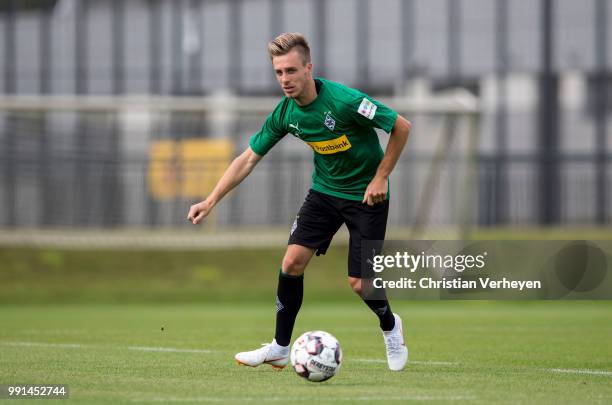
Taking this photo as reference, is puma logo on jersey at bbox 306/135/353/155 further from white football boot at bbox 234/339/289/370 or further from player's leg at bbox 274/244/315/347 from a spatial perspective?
white football boot at bbox 234/339/289/370

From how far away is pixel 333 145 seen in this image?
24.8ft

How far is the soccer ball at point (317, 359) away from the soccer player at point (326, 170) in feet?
2.46

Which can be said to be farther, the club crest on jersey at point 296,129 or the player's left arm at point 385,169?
the club crest on jersey at point 296,129

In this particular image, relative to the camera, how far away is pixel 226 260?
17.4 m

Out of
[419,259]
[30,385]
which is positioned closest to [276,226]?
[419,259]

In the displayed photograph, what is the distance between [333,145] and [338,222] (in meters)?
0.56

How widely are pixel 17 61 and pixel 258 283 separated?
1356cm

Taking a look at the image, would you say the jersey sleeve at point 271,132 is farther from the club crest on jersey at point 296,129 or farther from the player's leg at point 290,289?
the player's leg at point 290,289

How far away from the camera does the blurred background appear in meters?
16.5

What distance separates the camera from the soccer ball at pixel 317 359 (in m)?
6.79

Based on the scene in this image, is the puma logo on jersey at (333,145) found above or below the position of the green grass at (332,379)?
above

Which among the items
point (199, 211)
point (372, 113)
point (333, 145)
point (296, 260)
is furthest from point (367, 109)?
point (199, 211)

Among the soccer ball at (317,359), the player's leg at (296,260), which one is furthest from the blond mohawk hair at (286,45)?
the soccer ball at (317,359)

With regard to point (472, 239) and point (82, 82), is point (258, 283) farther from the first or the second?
point (82, 82)
